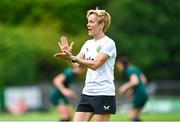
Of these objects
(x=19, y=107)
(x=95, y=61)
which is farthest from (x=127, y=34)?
(x=95, y=61)

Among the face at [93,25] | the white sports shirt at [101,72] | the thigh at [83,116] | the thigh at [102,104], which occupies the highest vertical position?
the face at [93,25]

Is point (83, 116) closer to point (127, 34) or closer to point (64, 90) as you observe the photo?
point (64, 90)

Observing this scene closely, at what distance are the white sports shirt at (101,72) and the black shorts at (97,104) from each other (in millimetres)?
65

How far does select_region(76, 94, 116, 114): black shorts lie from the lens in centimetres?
1109

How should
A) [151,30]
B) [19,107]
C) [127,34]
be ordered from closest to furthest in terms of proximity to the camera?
[19,107] → [127,34] → [151,30]

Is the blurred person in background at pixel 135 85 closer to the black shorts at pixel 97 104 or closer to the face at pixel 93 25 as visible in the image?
the black shorts at pixel 97 104

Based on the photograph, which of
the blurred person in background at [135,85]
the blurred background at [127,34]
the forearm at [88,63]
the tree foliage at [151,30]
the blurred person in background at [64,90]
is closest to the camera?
the forearm at [88,63]

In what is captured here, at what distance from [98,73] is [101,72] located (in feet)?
0.14

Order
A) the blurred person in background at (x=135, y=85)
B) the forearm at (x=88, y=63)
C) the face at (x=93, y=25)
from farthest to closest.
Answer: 1. the blurred person in background at (x=135, y=85)
2. the face at (x=93, y=25)
3. the forearm at (x=88, y=63)

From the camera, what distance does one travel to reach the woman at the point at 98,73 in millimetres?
10992

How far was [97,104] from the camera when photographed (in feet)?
36.4

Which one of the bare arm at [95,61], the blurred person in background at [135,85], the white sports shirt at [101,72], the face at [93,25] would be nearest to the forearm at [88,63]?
the bare arm at [95,61]

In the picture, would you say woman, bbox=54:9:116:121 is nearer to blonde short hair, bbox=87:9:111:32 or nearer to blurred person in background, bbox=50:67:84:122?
blonde short hair, bbox=87:9:111:32

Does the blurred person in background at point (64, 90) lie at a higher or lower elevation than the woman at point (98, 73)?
lower
